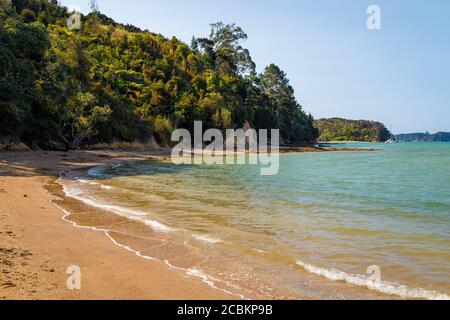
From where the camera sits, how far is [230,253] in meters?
8.23

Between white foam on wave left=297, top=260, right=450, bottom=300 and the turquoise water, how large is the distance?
16mm

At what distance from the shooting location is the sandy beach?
5.52m

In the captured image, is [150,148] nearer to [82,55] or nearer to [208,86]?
[82,55]

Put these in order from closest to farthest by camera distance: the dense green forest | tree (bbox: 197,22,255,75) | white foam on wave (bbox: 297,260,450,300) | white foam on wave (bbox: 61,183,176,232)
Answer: white foam on wave (bbox: 297,260,450,300) < white foam on wave (bbox: 61,183,176,232) < the dense green forest < tree (bbox: 197,22,255,75)

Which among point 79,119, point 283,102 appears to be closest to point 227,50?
point 283,102

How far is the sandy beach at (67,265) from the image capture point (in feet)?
18.1

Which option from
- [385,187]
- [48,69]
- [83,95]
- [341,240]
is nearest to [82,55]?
[83,95]

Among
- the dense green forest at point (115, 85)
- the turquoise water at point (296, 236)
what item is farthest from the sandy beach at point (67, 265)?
the dense green forest at point (115, 85)

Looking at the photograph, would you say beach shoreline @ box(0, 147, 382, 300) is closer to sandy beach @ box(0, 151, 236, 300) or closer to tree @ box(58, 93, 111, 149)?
sandy beach @ box(0, 151, 236, 300)

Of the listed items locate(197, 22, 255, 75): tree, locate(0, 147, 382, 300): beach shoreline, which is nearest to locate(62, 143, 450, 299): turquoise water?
locate(0, 147, 382, 300): beach shoreline

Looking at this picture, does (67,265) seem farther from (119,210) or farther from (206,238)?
(119,210)

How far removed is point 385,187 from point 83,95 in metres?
30.6

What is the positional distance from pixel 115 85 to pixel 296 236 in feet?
171

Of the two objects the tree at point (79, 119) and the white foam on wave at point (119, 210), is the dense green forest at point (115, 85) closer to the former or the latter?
the tree at point (79, 119)
